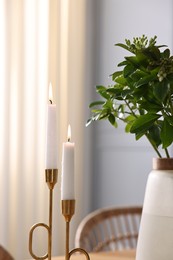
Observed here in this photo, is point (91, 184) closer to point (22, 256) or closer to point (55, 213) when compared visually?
point (55, 213)

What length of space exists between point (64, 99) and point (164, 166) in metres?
1.90

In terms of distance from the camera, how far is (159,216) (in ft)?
3.25

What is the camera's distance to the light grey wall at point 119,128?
288cm

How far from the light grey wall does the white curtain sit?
196 mm

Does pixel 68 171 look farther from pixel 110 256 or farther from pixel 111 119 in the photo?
pixel 110 256

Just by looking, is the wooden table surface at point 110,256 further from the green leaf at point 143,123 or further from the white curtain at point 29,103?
the white curtain at point 29,103

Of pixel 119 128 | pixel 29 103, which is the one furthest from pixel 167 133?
pixel 119 128

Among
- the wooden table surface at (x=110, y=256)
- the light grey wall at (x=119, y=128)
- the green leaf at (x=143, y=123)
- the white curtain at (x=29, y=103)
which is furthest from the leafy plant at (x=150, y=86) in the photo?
the light grey wall at (x=119, y=128)

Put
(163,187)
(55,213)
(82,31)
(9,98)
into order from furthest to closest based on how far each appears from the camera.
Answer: (82,31), (55,213), (9,98), (163,187)

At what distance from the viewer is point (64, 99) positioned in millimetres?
2893

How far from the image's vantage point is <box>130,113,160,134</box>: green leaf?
100 cm

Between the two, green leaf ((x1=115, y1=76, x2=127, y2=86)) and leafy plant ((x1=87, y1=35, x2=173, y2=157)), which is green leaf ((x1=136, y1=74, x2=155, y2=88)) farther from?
green leaf ((x1=115, y1=76, x2=127, y2=86))

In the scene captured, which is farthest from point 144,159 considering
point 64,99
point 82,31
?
point 82,31

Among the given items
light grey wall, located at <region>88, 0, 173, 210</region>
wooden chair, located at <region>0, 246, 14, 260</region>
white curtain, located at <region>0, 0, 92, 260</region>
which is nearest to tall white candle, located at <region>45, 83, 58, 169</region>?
wooden chair, located at <region>0, 246, 14, 260</region>
